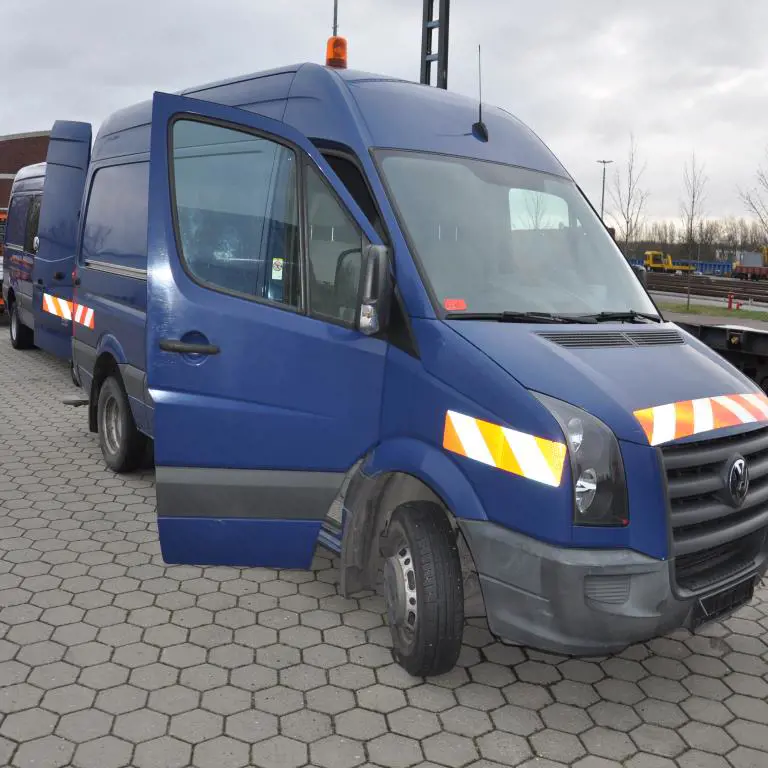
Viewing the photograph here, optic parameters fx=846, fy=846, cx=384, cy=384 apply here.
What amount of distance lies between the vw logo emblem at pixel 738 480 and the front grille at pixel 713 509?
→ 18 millimetres

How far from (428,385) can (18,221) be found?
33.6ft

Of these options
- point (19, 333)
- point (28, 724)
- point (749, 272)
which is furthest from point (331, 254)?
point (749, 272)

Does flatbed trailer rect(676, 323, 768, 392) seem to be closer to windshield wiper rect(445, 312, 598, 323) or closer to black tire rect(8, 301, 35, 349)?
windshield wiper rect(445, 312, 598, 323)

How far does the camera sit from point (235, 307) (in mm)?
3816

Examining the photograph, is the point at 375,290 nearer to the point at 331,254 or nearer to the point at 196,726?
the point at 331,254

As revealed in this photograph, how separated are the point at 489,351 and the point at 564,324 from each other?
1.76 feet

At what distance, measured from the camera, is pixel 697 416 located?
3.26 m

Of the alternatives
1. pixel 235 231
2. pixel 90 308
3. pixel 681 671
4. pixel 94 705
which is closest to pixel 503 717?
pixel 681 671

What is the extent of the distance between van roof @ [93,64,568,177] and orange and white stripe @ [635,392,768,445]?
162 centimetres

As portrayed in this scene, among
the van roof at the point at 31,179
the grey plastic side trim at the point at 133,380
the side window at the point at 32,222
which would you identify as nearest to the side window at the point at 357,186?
the grey plastic side trim at the point at 133,380

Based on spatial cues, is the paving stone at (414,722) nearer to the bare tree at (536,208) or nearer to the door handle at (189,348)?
the door handle at (189,348)

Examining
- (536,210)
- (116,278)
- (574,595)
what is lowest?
(574,595)

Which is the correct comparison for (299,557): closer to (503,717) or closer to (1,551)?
(503,717)

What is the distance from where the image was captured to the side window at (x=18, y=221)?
455 inches
